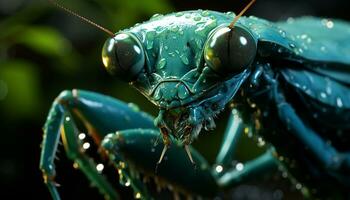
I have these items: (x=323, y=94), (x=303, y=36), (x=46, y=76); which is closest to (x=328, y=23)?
(x=303, y=36)

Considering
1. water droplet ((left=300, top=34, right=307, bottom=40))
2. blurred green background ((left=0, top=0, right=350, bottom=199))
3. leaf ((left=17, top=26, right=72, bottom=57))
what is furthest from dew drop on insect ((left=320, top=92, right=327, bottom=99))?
leaf ((left=17, top=26, right=72, bottom=57))

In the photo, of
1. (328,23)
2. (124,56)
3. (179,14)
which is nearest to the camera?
(124,56)

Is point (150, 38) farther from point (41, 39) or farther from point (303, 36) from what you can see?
point (41, 39)

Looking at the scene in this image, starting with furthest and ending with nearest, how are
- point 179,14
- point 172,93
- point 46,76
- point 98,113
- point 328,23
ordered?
1. point 46,76
2. point 328,23
3. point 98,113
4. point 179,14
5. point 172,93

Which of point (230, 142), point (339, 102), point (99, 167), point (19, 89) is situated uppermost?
point (99, 167)

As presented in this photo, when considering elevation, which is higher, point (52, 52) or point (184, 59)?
point (184, 59)

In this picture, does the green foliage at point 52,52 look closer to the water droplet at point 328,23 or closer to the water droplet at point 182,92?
the water droplet at point 328,23

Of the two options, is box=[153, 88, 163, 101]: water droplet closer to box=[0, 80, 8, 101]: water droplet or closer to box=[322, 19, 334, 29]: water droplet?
box=[322, 19, 334, 29]: water droplet
